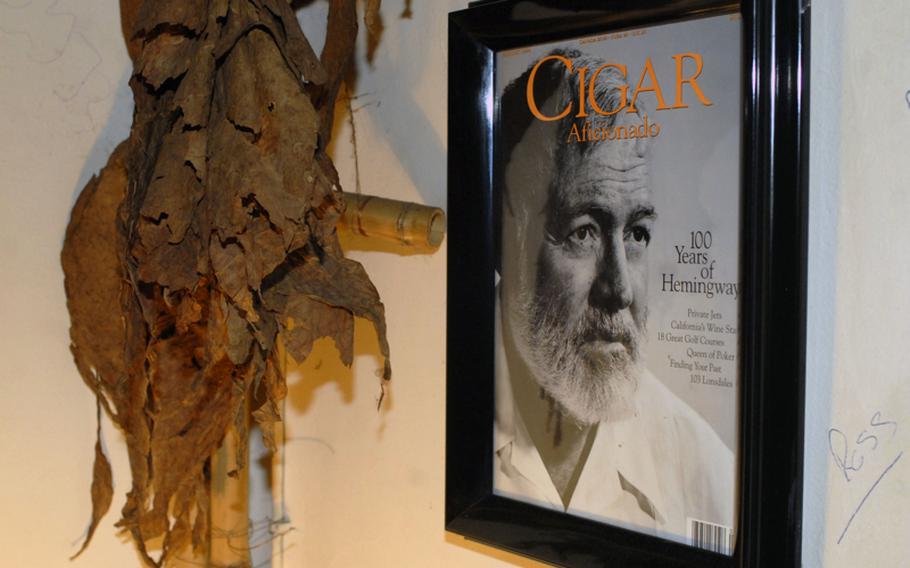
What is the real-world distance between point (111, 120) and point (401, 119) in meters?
0.30

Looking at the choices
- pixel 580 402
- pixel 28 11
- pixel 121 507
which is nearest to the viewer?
pixel 580 402

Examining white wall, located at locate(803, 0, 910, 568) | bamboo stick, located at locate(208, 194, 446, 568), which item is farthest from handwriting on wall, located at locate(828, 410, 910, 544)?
bamboo stick, located at locate(208, 194, 446, 568)

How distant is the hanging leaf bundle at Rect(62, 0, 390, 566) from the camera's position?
644mm

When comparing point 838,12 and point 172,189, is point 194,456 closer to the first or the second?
point 172,189

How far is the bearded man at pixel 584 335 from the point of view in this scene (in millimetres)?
700

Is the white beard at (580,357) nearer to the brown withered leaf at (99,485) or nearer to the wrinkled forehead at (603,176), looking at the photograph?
the wrinkled forehead at (603,176)

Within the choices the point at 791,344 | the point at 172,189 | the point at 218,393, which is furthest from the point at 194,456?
the point at 791,344

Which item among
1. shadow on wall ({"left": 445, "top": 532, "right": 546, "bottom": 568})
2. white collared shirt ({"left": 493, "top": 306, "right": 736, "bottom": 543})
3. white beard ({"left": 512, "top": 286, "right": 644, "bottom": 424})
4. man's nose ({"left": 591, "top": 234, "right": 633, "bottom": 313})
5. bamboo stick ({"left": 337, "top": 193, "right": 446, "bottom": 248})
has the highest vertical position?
bamboo stick ({"left": 337, "top": 193, "right": 446, "bottom": 248})

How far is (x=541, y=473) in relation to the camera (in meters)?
0.79

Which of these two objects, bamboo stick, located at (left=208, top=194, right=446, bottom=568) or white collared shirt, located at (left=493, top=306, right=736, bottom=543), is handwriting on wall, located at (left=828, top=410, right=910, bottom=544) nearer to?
white collared shirt, located at (left=493, top=306, right=736, bottom=543)

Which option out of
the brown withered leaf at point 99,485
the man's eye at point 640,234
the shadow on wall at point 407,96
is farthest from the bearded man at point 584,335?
the brown withered leaf at point 99,485

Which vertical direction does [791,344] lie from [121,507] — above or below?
above

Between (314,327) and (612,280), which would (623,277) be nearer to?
(612,280)

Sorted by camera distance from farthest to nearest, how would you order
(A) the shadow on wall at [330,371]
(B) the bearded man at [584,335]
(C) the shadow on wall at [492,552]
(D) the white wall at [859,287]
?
(A) the shadow on wall at [330,371] < (C) the shadow on wall at [492,552] < (B) the bearded man at [584,335] < (D) the white wall at [859,287]
